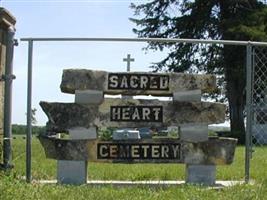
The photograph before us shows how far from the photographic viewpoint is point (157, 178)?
30.6ft

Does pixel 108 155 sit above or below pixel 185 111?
below

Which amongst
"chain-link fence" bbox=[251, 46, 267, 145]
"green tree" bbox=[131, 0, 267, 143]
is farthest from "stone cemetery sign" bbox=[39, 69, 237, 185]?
"green tree" bbox=[131, 0, 267, 143]

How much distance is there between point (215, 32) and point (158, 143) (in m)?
28.3

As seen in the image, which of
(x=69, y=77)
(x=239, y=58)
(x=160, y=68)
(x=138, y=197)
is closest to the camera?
(x=138, y=197)

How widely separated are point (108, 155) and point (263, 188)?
2.10 m

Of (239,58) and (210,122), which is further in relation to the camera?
(239,58)

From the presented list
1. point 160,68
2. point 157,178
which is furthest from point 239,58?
point 157,178

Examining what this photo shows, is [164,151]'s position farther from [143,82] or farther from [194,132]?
[143,82]

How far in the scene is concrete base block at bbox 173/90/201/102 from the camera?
8453 mm

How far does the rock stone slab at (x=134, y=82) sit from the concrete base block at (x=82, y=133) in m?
0.53

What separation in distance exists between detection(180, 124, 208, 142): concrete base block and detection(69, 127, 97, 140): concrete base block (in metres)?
1.21

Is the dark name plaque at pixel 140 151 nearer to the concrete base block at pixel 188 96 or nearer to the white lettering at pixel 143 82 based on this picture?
the concrete base block at pixel 188 96

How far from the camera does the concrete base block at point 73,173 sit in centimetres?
830

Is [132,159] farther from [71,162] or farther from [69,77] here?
[69,77]
